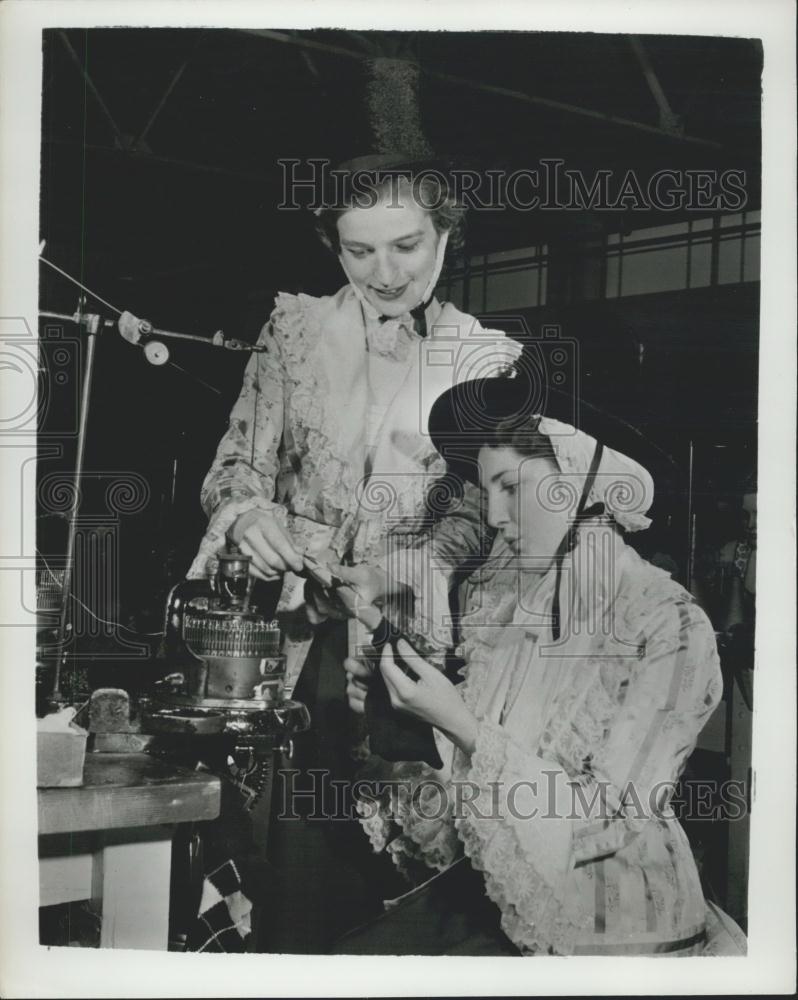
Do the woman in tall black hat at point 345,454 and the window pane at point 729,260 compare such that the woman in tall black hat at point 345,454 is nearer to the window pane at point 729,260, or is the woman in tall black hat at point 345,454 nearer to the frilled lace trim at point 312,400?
the frilled lace trim at point 312,400

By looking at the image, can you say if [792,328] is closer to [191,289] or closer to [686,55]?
[686,55]

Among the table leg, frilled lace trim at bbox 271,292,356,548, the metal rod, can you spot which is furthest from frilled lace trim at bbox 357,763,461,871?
the metal rod

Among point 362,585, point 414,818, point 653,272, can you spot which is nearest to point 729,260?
point 653,272

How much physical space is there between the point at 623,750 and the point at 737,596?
1.33 feet

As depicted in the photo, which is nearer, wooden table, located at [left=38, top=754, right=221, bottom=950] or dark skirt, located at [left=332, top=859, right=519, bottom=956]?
wooden table, located at [left=38, top=754, right=221, bottom=950]

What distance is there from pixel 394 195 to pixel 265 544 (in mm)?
780

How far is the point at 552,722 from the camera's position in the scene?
1992 millimetres

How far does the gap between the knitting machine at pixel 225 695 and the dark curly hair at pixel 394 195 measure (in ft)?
2.72

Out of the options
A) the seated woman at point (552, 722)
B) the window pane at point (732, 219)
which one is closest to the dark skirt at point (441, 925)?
the seated woman at point (552, 722)

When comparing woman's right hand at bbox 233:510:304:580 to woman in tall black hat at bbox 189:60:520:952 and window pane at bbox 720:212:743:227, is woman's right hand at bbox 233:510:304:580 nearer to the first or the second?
woman in tall black hat at bbox 189:60:520:952

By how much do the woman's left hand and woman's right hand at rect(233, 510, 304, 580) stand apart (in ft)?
0.92

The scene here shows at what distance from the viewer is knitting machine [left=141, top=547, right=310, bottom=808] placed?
2012 mm

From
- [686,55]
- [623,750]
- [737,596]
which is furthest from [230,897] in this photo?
[686,55]

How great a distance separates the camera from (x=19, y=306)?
2043 millimetres
